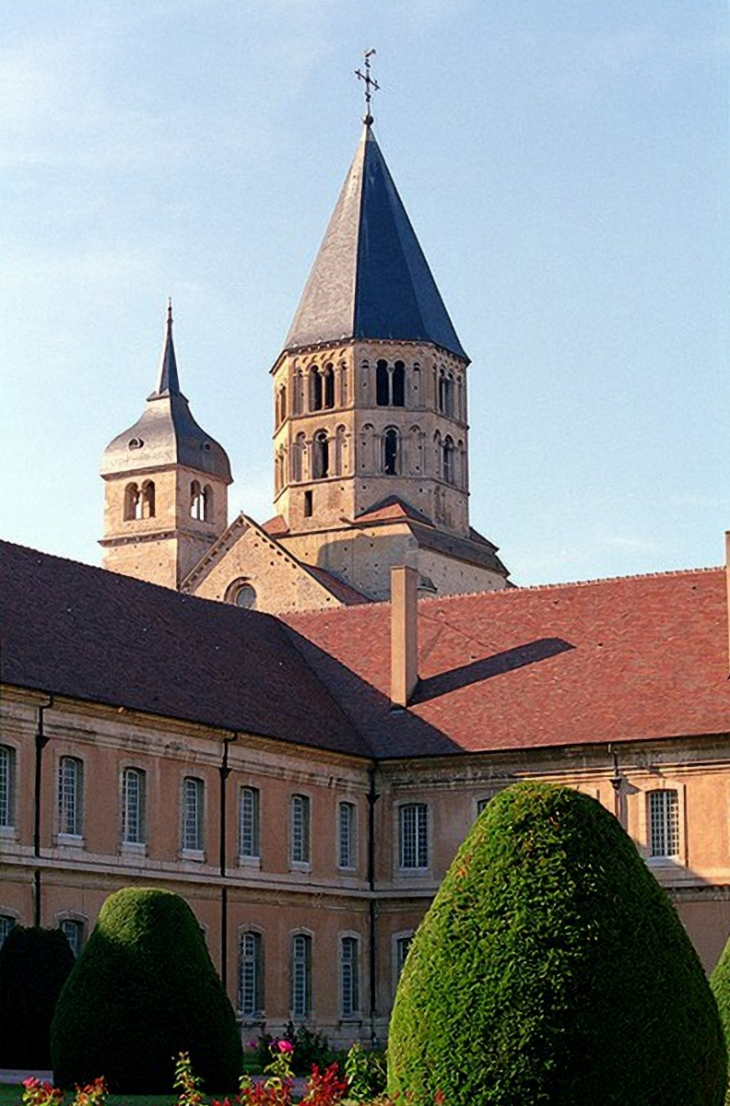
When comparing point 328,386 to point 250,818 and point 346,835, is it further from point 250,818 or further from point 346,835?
point 250,818

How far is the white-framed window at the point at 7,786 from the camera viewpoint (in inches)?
1415

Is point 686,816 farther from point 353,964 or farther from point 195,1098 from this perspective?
point 195,1098

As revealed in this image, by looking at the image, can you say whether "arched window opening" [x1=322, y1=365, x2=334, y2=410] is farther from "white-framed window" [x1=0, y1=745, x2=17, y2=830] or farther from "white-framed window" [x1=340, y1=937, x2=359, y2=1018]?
"white-framed window" [x1=0, y1=745, x2=17, y2=830]

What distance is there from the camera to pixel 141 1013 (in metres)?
25.4

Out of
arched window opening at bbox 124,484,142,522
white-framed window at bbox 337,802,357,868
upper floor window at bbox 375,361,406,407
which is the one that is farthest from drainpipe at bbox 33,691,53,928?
arched window opening at bbox 124,484,142,522

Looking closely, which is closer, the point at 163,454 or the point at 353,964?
the point at 353,964

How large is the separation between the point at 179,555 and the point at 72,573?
151ft

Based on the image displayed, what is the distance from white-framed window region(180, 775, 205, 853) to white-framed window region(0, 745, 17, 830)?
4.53 m

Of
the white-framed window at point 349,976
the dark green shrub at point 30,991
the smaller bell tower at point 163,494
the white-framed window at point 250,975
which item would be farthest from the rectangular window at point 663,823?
the smaller bell tower at point 163,494

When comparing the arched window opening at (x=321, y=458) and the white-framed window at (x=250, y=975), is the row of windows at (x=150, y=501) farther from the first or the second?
the white-framed window at (x=250, y=975)

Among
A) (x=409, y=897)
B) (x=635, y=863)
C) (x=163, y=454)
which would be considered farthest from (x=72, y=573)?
(x=163, y=454)

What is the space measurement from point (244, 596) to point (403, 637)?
3073cm

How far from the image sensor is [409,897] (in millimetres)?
44000

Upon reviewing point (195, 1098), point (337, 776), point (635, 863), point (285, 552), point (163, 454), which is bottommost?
point (195, 1098)
